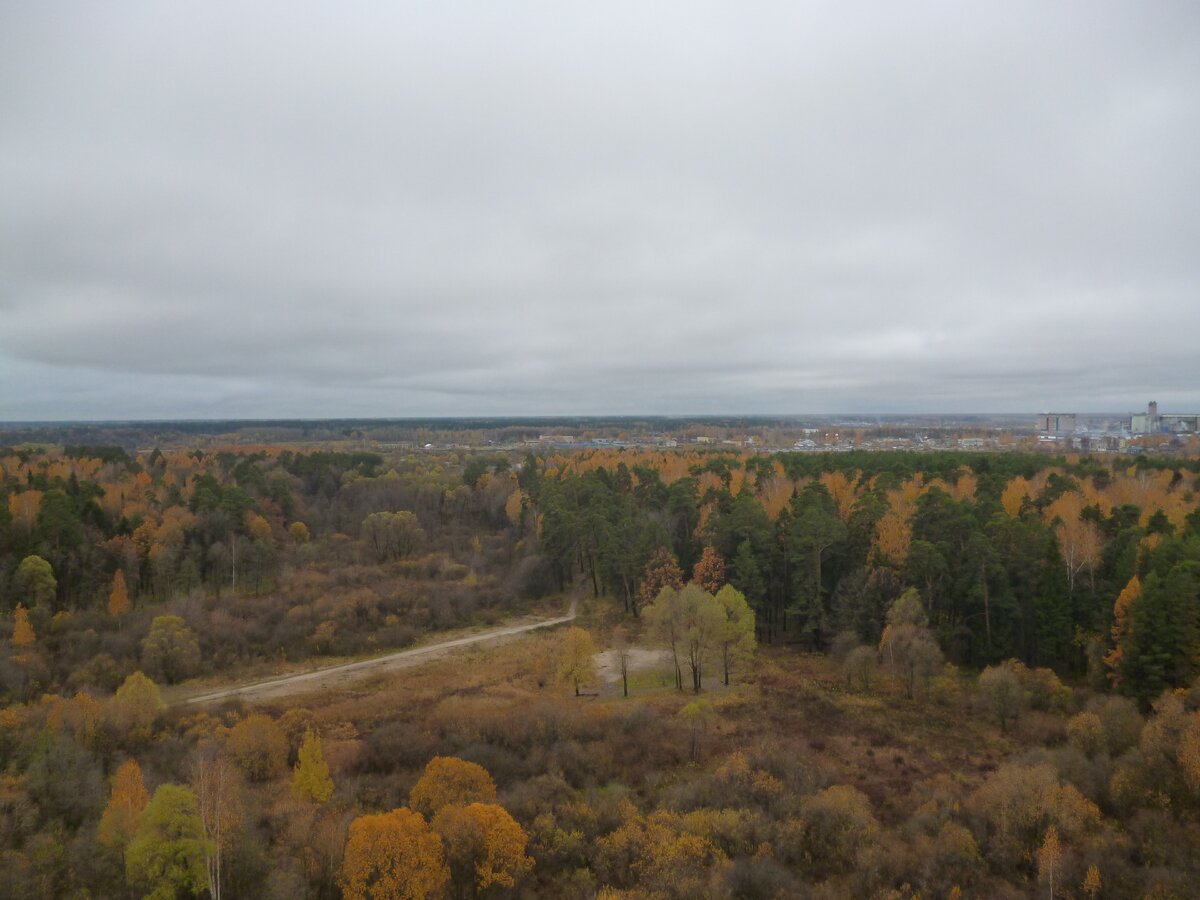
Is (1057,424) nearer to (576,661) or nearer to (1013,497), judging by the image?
(1013,497)

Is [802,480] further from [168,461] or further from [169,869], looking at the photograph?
[168,461]

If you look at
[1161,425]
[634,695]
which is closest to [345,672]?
[634,695]

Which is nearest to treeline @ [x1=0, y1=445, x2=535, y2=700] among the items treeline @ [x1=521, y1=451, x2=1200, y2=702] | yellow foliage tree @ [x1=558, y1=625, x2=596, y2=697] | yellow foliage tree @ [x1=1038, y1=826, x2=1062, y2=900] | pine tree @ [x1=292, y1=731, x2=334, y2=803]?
treeline @ [x1=521, y1=451, x2=1200, y2=702]

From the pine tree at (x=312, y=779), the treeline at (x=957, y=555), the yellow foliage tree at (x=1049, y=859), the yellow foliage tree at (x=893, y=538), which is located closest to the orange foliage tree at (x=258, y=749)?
the pine tree at (x=312, y=779)

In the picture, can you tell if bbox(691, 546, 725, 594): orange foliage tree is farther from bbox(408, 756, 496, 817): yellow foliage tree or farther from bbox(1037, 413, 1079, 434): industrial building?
bbox(1037, 413, 1079, 434): industrial building

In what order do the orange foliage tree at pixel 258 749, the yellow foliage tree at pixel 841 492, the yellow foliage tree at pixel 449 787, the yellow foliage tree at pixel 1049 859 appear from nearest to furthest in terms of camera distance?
the yellow foliage tree at pixel 1049 859 < the yellow foliage tree at pixel 449 787 < the orange foliage tree at pixel 258 749 < the yellow foliage tree at pixel 841 492

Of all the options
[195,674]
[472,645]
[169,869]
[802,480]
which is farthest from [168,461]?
[169,869]

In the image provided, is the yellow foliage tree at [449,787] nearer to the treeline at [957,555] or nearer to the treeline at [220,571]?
the treeline at [957,555]
